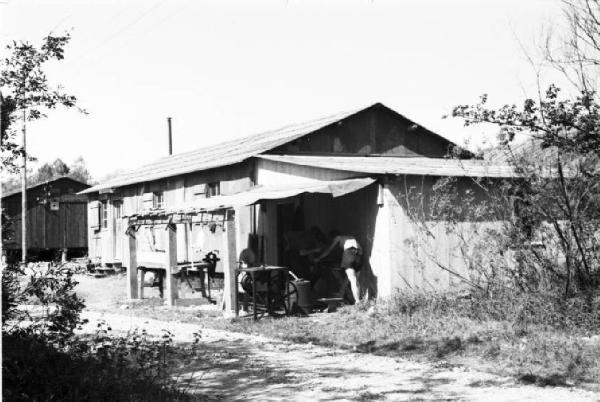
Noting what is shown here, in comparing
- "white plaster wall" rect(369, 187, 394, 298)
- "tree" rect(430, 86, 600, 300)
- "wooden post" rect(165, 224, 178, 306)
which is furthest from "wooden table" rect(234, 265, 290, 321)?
"tree" rect(430, 86, 600, 300)

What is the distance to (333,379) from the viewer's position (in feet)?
26.5

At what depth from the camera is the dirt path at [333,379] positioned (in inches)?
283

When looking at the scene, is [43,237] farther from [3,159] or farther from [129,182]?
[3,159]

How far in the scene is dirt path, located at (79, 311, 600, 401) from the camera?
7.19 m

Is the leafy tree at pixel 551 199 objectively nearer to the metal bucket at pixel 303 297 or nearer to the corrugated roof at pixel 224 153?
the metal bucket at pixel 303 297

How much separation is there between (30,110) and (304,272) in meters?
9.41

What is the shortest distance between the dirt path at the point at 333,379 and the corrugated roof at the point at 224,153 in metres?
9.08

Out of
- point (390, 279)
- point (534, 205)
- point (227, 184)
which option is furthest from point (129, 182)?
point (534, 205)

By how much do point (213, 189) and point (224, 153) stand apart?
2057 millimetres

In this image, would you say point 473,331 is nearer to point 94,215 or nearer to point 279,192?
point 279,192

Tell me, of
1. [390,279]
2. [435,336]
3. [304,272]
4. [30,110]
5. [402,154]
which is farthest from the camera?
[402,154]

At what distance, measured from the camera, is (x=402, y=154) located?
68.3 feet

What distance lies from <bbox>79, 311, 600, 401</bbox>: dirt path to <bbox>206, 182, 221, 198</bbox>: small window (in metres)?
9.51

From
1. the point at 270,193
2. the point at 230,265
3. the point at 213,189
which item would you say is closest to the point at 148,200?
the point at 213,189
